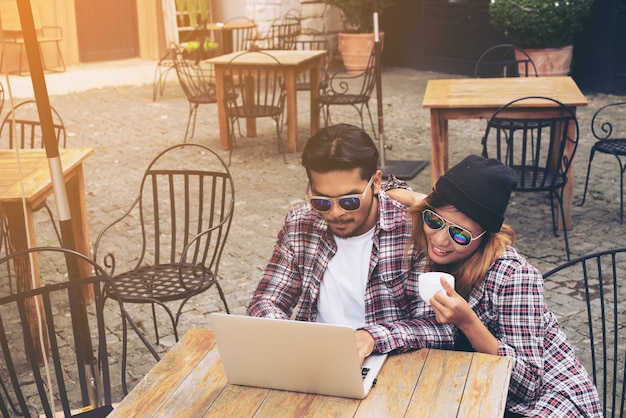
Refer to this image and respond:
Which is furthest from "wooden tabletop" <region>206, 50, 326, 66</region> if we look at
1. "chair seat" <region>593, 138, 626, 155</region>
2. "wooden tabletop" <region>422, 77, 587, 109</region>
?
"chair seat" <region>593, 138, 626, 155</region>

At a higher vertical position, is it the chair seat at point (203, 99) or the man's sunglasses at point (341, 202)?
the man's sunglasses at point (341, 202)

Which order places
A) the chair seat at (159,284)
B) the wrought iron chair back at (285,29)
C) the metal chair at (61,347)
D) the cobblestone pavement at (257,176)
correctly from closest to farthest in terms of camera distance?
the metal chair at (61,347), the chair seat at (159,284), the cobblestone pavement at (257,176), the wrought iron chair back at (285,29)

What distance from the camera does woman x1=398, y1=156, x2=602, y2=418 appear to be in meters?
2.35

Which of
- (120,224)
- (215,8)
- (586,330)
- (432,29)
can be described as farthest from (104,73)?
(586,330)

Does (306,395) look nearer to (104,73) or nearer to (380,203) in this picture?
(380,203)

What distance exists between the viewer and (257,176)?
768 centimetres

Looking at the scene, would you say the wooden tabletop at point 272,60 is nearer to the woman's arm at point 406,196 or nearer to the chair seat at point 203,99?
the chair seat at point 203,99

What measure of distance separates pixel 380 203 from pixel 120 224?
394cm

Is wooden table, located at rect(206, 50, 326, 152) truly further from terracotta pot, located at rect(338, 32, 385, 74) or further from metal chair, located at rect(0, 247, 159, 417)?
terracotta pot, located at rect(338, 32, 385, 74)

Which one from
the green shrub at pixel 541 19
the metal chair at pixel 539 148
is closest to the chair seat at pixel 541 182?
the metal chair at pixel 539 148

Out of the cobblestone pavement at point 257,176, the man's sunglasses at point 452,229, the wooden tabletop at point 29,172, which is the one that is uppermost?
the man's sunglasses at point 452,229

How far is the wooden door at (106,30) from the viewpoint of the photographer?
14.5 metres

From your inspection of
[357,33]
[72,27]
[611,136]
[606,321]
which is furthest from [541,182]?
[72,27]

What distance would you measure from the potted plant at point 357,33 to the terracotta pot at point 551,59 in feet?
10.5
